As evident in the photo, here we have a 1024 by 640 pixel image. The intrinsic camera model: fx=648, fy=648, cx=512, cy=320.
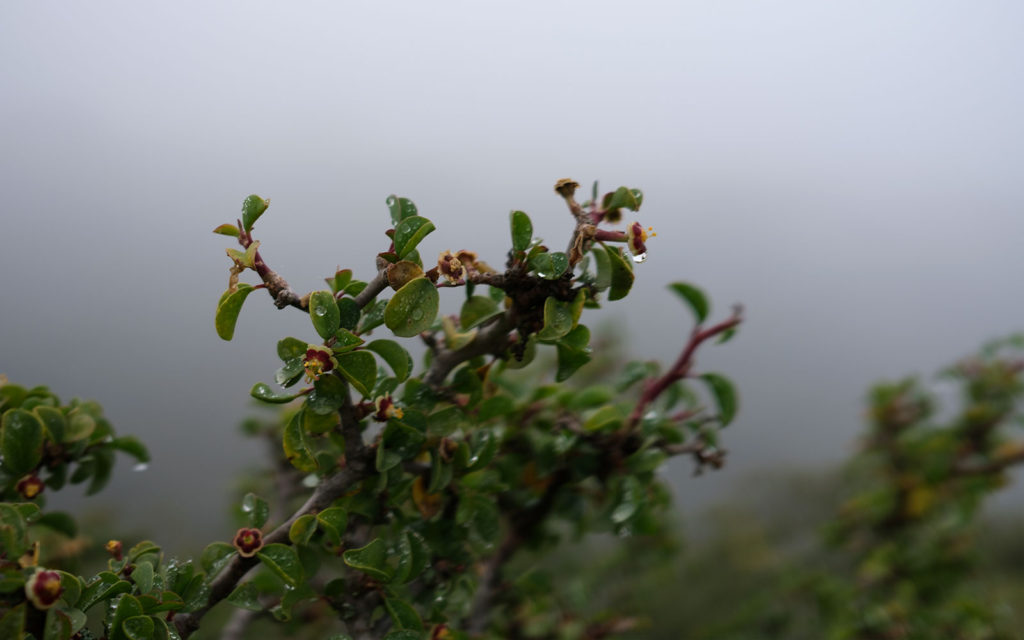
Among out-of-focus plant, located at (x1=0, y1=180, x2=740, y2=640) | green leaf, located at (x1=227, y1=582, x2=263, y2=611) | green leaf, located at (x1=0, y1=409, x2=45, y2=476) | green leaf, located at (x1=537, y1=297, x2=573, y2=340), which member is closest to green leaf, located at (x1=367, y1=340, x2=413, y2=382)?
out-of-focus plant, located at (x1=0, y1=180, x2=740, y2=640)

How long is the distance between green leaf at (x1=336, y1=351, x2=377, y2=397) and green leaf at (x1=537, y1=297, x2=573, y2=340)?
0.43ft

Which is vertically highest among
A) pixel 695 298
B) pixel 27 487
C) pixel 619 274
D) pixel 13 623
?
pixel 695 298

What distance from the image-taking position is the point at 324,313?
47 centimetres

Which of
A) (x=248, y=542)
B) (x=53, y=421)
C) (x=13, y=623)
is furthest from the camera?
(x=53, y=421)

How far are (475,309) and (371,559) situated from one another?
23 cm

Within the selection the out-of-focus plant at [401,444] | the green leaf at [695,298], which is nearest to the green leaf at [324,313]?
the out-of-focus plant at [401,444]

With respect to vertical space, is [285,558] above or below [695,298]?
below

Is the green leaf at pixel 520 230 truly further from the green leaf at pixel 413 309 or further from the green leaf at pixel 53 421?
the green leaf at pixel 53 421

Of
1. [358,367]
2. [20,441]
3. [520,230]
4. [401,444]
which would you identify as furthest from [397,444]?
[20,441]

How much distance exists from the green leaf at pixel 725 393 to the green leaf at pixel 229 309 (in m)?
0.50

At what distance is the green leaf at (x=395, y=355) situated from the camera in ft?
1.67

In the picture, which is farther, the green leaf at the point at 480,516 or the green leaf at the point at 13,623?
the green leaf at the point at 480,516

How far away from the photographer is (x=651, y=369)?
850mm

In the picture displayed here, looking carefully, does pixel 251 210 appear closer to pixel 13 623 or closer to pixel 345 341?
pixel 345 341
